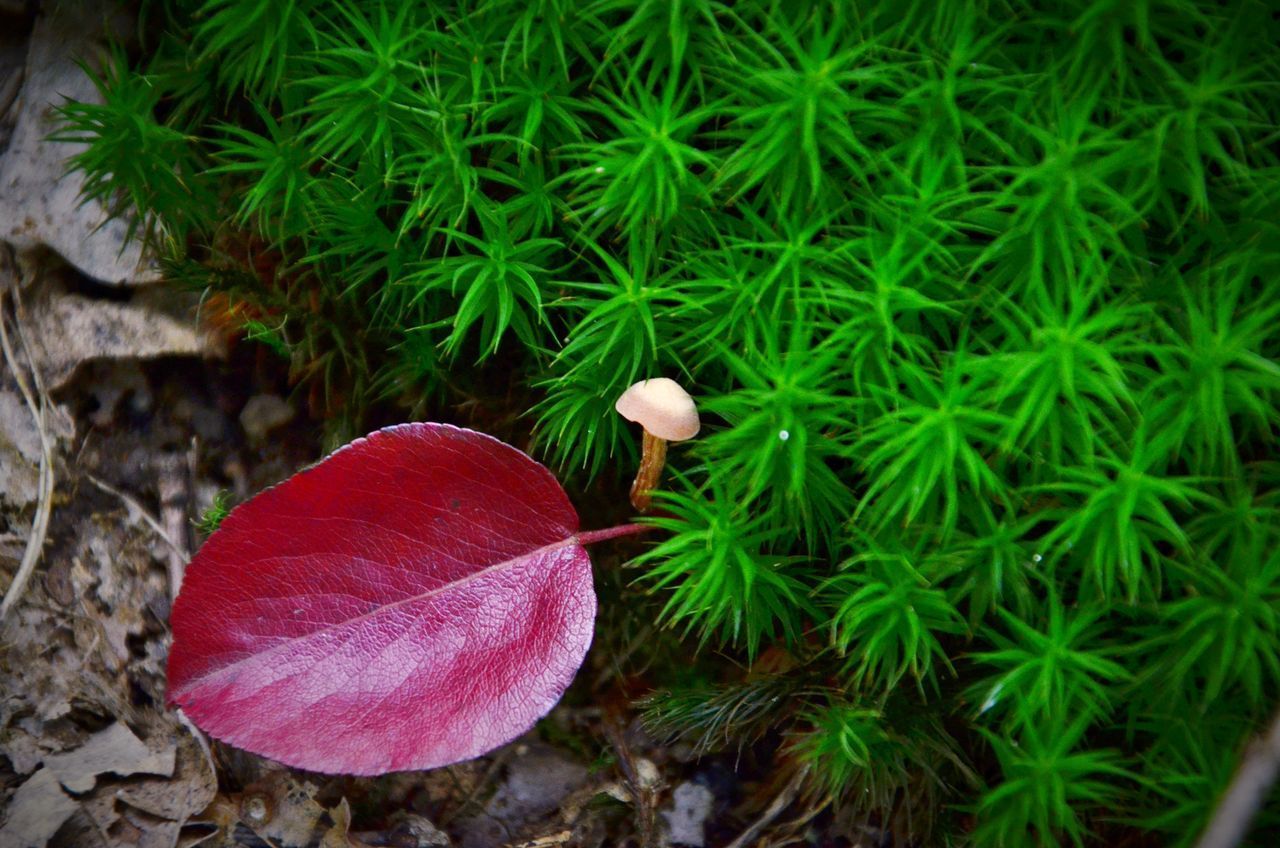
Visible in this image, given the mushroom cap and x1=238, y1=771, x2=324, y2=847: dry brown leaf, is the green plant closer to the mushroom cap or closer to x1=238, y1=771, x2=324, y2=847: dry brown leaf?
the mushroom cap

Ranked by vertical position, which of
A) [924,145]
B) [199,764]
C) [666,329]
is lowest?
[199,764]

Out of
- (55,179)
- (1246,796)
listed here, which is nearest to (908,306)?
(1246,796)

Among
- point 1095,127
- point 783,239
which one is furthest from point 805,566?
point 1095,127

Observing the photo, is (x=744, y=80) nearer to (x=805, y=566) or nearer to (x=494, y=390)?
(x=494, y=390)

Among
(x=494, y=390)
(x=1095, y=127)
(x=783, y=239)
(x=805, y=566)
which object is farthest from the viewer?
(x=494, y=390)

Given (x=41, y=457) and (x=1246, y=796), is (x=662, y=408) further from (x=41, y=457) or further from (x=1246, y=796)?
(x=41, y=457)

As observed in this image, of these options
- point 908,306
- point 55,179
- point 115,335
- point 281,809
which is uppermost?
point 55,179

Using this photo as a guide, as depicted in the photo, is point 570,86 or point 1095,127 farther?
point 570,86

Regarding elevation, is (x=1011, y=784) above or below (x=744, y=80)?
below
